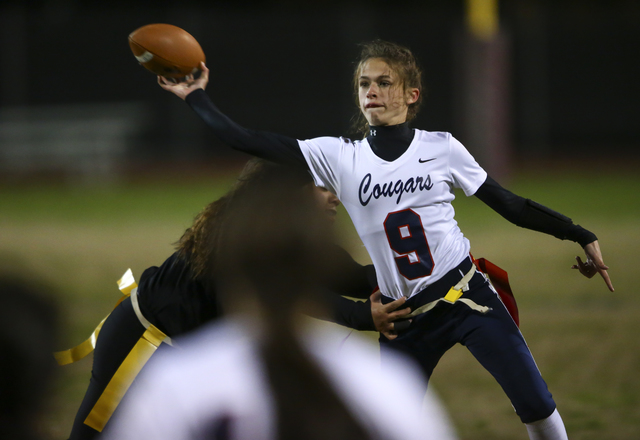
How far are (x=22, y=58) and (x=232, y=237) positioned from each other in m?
20.0

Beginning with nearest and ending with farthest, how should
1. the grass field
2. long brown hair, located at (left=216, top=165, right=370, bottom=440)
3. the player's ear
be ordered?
long brown hair, located at (left=216, top=165, right=370, bottom=440), the player's ear, the grass field

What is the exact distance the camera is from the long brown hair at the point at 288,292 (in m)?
1.15

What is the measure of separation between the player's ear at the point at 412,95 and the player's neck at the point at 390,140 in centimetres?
11

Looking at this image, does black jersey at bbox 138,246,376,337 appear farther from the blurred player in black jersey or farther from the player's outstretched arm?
the player's outstretched arm

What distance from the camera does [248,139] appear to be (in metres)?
2.48

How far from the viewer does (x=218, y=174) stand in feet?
56.7

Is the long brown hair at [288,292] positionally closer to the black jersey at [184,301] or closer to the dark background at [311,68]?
the black jersey at [184,301]

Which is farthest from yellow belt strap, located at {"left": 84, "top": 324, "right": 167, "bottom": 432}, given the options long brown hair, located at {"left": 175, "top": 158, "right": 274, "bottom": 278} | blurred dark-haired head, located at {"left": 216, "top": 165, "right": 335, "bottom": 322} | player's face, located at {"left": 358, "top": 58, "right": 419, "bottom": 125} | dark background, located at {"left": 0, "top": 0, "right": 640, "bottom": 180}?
dark background, located at {"left": 0, "top": 0, "right": 640, "bottom": 180}

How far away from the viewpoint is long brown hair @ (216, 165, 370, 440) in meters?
1.15

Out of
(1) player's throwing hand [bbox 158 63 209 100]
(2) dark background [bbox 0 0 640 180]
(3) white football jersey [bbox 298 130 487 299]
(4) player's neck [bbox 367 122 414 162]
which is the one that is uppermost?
(1) player's throwing hand [bbox 158 63 209 100]

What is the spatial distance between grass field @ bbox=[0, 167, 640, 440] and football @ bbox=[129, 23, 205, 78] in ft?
3.47

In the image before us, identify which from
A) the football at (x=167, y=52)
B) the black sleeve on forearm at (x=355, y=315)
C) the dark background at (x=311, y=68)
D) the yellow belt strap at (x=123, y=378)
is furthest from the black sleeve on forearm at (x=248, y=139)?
the dark background at (x=311, y=68)

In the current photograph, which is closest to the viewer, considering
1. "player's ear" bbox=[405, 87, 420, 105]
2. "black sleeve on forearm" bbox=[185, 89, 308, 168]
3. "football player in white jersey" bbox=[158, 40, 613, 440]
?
"black sleeve on forearm" bbox=[185, 89, 308, 168]

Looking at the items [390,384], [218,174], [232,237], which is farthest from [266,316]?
[218,174]
